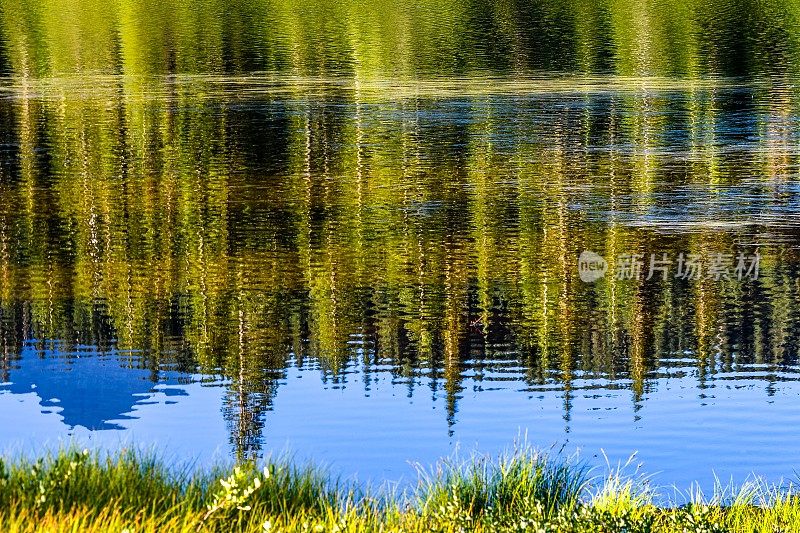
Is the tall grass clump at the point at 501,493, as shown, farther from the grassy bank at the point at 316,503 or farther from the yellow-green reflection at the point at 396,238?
the yellow-green reflection at the point at 396,238

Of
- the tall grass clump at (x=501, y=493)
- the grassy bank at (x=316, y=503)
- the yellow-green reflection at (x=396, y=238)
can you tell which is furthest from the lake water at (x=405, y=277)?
the grassy bank at (x=316, y=503)

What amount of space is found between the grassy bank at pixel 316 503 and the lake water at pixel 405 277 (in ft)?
5.88

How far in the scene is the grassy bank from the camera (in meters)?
9.58

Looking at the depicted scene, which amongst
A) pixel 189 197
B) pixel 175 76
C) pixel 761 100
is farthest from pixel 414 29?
pixel 189 197

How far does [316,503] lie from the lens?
1071 centimetres

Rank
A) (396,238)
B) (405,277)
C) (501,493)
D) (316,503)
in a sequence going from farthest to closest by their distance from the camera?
(396,238) → (405,277) → (501,493) → (316,503)

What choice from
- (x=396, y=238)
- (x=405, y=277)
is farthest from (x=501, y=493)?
(x=396, y=238)

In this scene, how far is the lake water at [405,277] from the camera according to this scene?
1410 cm

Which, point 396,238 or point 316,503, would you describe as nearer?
point 316,503

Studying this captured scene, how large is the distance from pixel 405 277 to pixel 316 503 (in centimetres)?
872

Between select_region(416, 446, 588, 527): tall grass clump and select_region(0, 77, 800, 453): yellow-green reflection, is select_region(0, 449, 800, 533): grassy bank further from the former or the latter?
select_region(0, 77, 800, 453): yellow-green reflection

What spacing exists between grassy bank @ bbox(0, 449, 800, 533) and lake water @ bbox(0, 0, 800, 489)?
179 centimetres

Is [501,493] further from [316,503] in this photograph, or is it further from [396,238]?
[396,238]

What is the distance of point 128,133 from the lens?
109 ft
